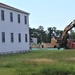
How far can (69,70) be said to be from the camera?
21.7 meters

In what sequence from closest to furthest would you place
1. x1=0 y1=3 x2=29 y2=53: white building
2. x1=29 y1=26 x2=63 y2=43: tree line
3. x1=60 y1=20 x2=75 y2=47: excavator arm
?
x1=0 y1=3 x2=29 y2=53: white building → x1=60 y1=20 x2=75 y2=47: excavator arm → x1=29 y1=26 x2=63 y2=43: tree line

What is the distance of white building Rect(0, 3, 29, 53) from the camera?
55.9 meters

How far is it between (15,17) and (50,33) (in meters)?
106

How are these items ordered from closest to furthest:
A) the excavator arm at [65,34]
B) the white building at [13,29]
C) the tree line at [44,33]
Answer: the white building at [13,29] → the excavator arm at [65,34] → the tree line at [44,33]

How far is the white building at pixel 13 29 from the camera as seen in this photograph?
Result: 55.9m

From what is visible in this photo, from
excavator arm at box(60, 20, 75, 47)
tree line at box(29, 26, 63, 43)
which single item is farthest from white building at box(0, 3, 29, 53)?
tree line at box(29, 26, 63, 43)

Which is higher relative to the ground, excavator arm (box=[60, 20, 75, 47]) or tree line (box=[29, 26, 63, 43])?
tree line (box=[29, 26, 63, 43])

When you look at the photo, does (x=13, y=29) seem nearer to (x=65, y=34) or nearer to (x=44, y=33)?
(x=65, y=34)

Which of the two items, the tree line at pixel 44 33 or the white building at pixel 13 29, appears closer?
the white building at pixel 13 29

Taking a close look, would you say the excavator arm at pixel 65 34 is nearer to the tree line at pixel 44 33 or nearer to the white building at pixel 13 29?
the white building at pixel 13 29

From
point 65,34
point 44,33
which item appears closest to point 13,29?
point 65,34

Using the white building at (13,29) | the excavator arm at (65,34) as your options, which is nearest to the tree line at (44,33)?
the excavator arm at (65,34)

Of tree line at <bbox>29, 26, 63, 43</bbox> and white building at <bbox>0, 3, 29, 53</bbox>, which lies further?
tree line at <bbox>29, 26, 63, 43</bbox>

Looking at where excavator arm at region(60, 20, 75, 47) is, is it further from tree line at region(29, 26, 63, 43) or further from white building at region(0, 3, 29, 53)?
tree line at region(29, 26, 63, 43)
